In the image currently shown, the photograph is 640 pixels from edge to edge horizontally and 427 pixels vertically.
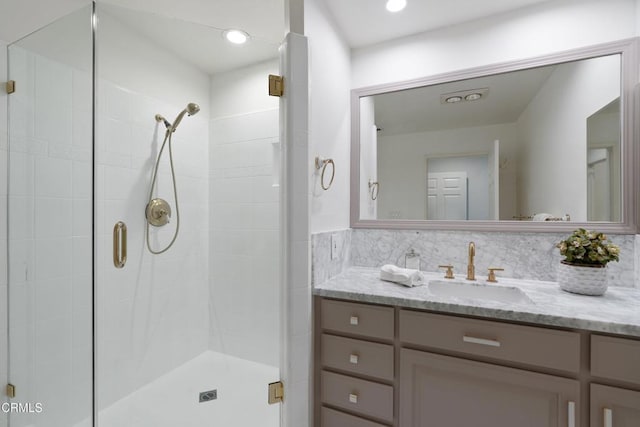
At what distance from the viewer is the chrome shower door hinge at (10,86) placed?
1.29 metres

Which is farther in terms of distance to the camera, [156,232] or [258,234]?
[258,234]

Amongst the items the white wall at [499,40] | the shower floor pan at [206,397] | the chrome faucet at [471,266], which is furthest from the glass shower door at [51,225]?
the chrome faucet at [471,266]

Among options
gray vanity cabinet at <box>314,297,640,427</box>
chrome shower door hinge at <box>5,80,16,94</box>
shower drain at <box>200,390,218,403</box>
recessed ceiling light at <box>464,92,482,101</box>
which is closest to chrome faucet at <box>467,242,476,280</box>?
gray vanity cabinet at <box>314,297,640,427</box>

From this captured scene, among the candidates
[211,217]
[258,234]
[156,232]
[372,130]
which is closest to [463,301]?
[372,130]

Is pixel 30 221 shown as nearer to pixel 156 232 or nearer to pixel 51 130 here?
pixel 51 130

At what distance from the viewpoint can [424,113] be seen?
181 cm

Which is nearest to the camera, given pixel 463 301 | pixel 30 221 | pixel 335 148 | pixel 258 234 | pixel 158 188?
pixel 463 301

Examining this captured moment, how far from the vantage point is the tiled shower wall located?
5.41 feet

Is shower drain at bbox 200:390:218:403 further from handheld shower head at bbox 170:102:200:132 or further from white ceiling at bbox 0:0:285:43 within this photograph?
white ceiling at bbox 0:0:285:43

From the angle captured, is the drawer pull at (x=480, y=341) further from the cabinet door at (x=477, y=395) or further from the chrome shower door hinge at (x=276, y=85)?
the chrome shower door hinge at (x=276, y=85)

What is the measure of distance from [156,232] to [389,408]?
166 cm

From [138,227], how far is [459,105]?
2102mm

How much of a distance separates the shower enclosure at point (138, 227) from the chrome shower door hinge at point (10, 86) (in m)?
0.02

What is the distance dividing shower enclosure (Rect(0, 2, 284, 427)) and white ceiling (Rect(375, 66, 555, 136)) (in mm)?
753
